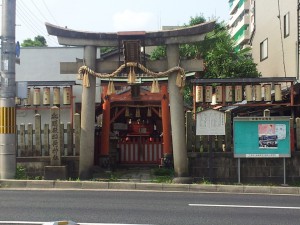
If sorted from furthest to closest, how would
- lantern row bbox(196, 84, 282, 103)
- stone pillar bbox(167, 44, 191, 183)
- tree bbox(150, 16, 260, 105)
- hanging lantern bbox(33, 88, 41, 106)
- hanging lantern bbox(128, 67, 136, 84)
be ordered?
tree bbox(150, 16, 260, 105)
hanging lantern bbox(33, 88, 41, 106)
lantern row bbox(196, 84, 282, 103)
hanging lantern bbox(128, 67, 136, 84)
stone pillar bbox(167, 44, 191, 183)

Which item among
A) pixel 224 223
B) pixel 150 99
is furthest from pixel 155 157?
pixel 224 223

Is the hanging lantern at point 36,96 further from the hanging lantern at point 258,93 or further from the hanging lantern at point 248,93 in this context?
the hanging lantern at point 258,93

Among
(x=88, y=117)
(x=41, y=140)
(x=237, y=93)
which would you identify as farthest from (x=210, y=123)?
Result: (x=41, y=140)

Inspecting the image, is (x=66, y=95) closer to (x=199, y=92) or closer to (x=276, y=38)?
(x=199, y=92)

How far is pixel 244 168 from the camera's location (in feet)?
48.1

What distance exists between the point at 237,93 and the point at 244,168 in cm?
340

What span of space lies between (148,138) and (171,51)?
8.10m

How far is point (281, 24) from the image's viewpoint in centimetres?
2353

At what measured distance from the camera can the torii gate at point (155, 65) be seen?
14.5 meters

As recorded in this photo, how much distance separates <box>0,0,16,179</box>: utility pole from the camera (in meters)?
14.1

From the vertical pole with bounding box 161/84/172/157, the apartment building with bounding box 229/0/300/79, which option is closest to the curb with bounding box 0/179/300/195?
the vertical pole with bounding box 161/84/172/157

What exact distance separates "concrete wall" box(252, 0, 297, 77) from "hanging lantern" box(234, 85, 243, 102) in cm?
556

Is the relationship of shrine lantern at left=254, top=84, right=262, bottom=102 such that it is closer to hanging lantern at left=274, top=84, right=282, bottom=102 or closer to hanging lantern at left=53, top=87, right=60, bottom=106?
hanging lantern at left=274, top=84, right=282, bottom=102

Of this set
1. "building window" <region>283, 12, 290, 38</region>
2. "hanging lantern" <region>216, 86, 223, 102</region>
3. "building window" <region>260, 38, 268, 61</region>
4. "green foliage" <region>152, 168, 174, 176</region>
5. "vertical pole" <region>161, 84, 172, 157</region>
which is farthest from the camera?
"building window" <region>260, 38, 268, 61</region>
